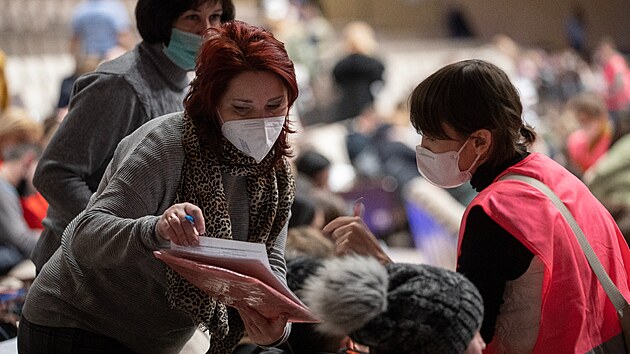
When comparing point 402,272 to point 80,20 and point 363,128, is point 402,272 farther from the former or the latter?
point 363,128

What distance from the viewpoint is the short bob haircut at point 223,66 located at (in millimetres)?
2500

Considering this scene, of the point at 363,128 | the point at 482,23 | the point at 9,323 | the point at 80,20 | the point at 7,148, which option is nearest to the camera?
the point at 9,323

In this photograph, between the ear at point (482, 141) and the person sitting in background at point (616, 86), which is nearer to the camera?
the ear at point (482, 141)

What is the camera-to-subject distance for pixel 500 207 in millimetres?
2475

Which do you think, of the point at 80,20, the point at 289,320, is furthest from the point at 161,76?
the point at 80,20

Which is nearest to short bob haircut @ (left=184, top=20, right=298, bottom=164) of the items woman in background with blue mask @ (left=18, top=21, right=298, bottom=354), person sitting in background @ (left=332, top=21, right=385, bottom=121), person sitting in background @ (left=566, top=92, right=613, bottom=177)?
woman in background with blue mask @ (left=18, top=21, right=298, bottom=354)

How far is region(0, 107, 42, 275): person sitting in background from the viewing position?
5.50m

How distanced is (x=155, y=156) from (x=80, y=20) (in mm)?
7801

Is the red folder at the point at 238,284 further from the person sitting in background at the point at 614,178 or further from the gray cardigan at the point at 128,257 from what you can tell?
the person sitting in background at the point at 614,178

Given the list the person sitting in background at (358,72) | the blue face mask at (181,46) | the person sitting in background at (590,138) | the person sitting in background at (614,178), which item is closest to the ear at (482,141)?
the blue face mask at (181,46)

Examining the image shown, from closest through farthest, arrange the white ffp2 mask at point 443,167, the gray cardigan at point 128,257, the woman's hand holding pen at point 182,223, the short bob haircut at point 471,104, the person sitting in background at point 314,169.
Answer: the woman's hand holding pen at point 182,223 < the gray cardigan at point 128,257 < the short bob haircut at point 471,104 < the white ffp2 mask at point 443,167 < the person sitting in background at point 314,169

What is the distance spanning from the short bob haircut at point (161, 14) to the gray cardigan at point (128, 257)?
66cm

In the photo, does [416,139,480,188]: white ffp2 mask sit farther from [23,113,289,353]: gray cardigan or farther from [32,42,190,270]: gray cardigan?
[32,42,190,270]: gray cardigan

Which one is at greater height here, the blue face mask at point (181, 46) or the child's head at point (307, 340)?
the blue face mask at point (181, 46)
